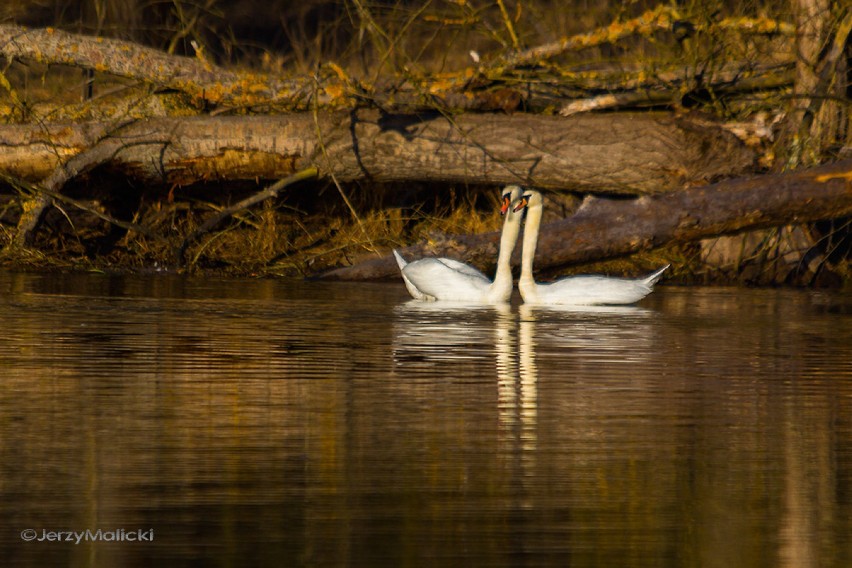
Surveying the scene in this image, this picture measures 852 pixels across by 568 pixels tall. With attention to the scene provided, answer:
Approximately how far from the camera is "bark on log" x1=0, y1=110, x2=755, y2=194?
13.3m

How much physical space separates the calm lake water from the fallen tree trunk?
9.67 feet

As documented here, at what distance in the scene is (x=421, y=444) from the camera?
5023 millimetres

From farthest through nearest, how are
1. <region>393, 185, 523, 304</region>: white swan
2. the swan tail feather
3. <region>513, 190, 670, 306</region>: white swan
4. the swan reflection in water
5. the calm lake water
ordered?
the swan tail feather, <region>393, 185, 523, 304</region>: white swan, <region>513, 190, 670, 306</region>: white swan, the swan reflection in water, the calm lake water

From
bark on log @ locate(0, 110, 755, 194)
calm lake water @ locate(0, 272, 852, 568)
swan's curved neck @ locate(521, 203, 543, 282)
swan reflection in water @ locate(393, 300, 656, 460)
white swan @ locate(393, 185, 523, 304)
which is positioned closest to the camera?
calm lake water @ locate(0, 272, 852, 568)

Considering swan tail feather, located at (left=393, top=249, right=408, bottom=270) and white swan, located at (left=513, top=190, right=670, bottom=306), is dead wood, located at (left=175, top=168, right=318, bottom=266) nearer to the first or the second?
swan tail feather, located at (left=393, top=249, right=408, bottom=270)

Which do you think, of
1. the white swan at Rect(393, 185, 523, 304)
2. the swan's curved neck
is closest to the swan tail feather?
the white swan at Rect(393, 185, 523, 304)

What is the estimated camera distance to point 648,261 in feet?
46.7

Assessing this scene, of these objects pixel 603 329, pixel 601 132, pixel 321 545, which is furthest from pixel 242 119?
pixel 321 545

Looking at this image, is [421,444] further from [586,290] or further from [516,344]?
[586,290]

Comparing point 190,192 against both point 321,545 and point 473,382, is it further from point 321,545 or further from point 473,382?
point 321,545

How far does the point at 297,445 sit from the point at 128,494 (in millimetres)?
875

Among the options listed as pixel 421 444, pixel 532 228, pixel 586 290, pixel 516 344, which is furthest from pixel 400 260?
pixel 421 444

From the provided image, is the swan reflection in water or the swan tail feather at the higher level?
the swan tail feather

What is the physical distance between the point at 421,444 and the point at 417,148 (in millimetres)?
8590
